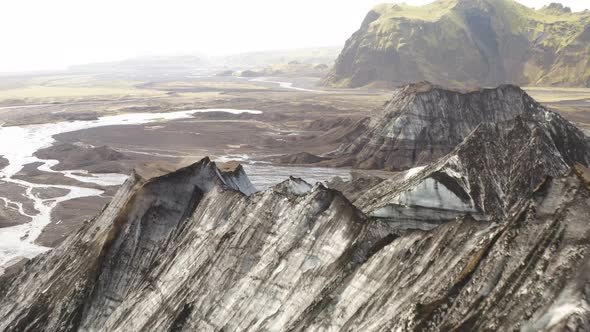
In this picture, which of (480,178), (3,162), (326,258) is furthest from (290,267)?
(3,162)

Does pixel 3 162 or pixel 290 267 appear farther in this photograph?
pixel 3 162

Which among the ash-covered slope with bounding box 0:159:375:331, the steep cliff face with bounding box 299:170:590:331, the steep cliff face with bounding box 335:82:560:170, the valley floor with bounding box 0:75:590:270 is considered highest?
the steep cliff face with bounding box 299:170:590:331

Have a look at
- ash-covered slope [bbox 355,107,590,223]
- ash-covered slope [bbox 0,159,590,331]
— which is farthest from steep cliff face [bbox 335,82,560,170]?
ash-covered slope [bbox 0,159,590,331]

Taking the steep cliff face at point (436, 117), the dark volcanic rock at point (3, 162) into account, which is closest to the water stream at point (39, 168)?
the dark volcanic rock at point (3, 162)

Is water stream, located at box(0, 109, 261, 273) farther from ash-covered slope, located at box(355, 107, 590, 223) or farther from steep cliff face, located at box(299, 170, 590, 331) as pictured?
steep cliff face, located at box(299, 170, 590, 331)

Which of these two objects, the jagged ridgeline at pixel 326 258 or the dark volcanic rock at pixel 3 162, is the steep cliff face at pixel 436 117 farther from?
the dark volcanic rock at pixel 3 162

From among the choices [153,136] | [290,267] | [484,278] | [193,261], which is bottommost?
[153,136]

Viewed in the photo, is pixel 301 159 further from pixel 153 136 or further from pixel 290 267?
pixel 290 267
